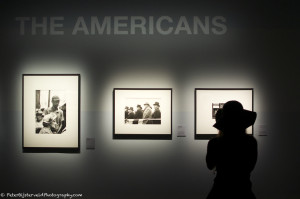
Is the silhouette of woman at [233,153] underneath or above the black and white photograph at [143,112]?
underneath

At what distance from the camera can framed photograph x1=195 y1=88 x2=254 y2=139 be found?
4.40 metres

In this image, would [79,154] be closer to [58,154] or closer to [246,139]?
[58,154]

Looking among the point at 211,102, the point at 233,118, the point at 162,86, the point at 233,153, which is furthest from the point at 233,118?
the point at 162,86

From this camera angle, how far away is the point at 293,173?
4.44 m

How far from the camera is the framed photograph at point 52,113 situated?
4453mm

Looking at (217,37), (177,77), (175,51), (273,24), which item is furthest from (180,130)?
(273,24)

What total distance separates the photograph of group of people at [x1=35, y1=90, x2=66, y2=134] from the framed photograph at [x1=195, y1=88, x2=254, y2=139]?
2.05 m

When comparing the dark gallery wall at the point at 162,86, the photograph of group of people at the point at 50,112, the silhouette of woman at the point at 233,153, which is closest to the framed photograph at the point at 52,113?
the photograph of group of people at the point at 50,112

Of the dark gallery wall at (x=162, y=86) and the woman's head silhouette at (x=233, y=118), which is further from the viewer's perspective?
the dark gallery wall at (x=162, y=86)

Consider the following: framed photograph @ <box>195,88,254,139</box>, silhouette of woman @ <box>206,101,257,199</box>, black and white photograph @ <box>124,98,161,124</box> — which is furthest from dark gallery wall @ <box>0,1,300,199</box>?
silhouette of woman @ <box>206,101,257,199</box>

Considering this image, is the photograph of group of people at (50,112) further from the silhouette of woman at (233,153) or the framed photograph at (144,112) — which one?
the silhouette of woman at (233,153)

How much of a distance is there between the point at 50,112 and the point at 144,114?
4.71 feet

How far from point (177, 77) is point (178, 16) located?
3.12 ft

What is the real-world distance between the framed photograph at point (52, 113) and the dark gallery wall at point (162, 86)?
13 cm
